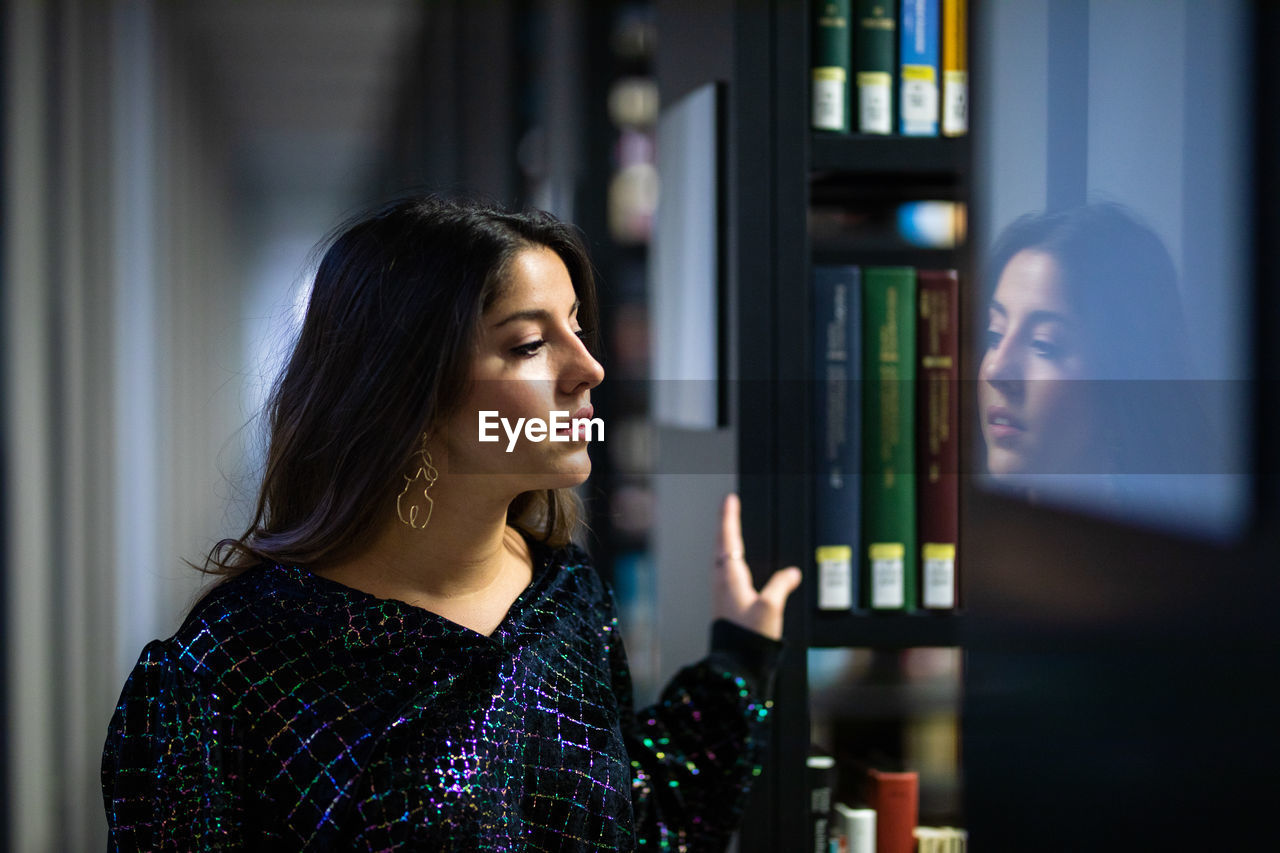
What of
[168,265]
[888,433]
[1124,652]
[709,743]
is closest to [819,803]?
[709,743]

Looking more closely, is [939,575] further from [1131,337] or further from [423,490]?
[1131,337]

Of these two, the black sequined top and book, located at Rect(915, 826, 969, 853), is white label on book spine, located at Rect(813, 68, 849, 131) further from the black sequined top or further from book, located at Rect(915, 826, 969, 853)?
book, located at Rect(915, 826, 969, 853)

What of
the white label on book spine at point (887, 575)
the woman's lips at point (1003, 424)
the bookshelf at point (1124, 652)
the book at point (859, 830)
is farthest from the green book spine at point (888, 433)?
the woman's lips at point (1003, 424)

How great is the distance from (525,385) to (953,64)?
59cm

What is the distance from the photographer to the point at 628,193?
3.27m

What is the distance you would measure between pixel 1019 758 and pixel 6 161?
1970mm

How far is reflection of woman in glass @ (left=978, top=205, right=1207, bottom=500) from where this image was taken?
377 millimetres

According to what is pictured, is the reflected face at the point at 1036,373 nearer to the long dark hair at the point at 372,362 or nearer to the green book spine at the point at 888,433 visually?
the long dark hair at the point at 372,362

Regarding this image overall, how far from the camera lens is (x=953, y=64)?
111 centimetres

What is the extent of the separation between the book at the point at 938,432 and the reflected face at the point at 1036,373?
61 cm

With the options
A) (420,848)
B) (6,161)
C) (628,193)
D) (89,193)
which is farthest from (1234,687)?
(628,193)

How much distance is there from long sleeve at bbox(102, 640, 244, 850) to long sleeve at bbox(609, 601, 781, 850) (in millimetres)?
398

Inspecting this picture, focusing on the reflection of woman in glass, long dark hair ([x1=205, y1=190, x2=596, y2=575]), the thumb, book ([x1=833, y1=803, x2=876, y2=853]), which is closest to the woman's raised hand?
the thumb

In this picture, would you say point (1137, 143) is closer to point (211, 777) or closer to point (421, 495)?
point (421, 495)
